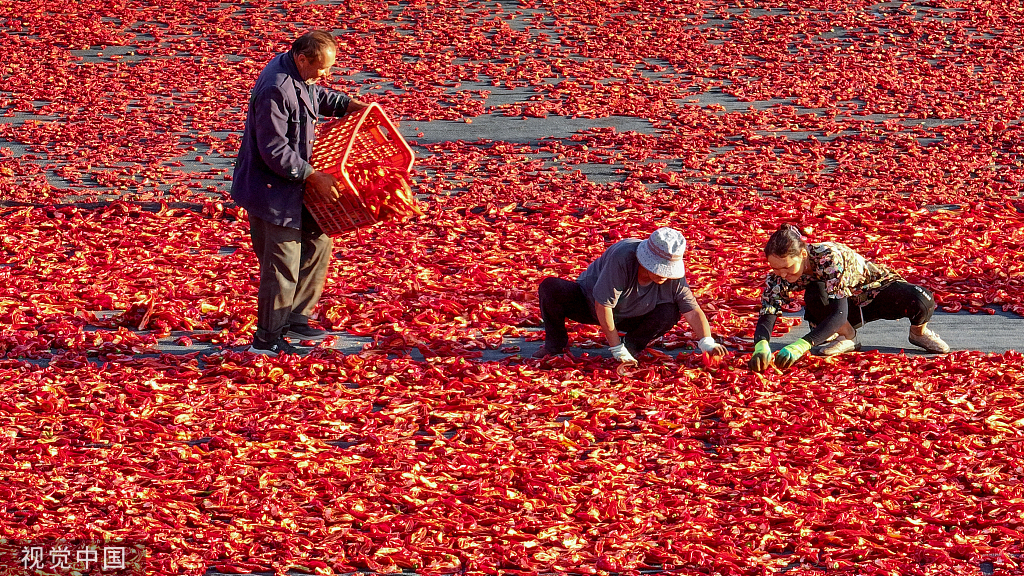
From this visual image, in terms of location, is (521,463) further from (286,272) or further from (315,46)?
(315,46)

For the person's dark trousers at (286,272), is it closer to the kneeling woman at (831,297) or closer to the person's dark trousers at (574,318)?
the person's dark trousers at (574,318)

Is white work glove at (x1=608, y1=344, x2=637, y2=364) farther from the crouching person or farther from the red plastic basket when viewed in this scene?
the red plastic basket

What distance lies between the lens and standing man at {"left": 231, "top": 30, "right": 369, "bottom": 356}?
5.80m

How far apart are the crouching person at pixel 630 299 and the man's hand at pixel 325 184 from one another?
51.4 inches

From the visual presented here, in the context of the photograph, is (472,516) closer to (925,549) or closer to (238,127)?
(925,549)

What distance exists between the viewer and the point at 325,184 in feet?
19.6

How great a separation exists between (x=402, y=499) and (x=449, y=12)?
12.6 metres

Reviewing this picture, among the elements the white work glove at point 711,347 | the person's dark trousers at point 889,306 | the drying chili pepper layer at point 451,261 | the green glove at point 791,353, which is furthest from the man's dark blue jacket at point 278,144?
the person's dark trousers at point 889,306

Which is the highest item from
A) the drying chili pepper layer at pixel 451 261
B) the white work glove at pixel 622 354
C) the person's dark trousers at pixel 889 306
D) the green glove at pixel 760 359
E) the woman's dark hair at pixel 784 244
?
the woman's dark hair at pixel 784 244

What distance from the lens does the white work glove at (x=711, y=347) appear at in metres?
6.22

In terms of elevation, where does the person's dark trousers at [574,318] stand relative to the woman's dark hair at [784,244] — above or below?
below

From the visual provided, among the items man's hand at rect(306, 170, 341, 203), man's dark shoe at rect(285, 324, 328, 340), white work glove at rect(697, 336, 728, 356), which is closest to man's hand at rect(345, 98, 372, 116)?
man's hand at rect(306, 170, 341, 203)

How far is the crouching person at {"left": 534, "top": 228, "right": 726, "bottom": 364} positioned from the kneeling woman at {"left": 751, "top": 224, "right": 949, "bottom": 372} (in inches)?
15.1

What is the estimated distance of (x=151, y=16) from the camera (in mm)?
16203
